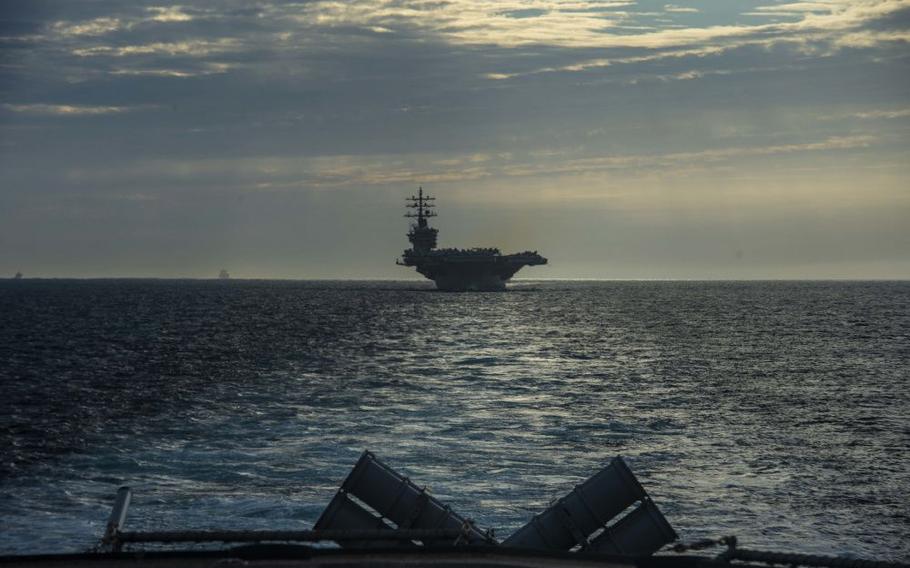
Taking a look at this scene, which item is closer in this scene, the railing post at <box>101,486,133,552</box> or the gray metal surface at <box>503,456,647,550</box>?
the railing post at <box>101,486,133,552</box>

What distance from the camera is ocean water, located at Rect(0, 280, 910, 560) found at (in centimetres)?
2816

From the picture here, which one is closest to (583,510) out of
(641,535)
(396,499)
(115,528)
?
(641,535)

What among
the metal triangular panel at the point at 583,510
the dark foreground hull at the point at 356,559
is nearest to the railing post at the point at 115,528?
the dark foreground hull at the point at 356,559

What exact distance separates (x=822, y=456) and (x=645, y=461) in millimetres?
6939

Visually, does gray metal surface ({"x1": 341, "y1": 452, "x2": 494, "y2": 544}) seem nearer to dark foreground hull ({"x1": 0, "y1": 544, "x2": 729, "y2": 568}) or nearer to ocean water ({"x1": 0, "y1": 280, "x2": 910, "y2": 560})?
dark foreground hull ({"x1": 0, "y1": 544, "x2": 729, "y2": 568})

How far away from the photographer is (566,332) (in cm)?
12469

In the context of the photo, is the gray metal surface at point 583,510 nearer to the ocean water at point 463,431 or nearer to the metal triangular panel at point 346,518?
the metal triangular panel at point 346,518

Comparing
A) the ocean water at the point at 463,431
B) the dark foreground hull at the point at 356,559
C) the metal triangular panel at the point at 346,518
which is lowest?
the ocean water at the point at 463,431

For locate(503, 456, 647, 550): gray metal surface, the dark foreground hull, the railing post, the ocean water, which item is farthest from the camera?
the ocean water

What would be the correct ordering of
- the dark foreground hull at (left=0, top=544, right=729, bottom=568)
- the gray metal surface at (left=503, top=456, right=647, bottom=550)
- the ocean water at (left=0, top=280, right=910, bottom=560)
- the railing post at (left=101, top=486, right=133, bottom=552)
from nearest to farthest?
the dark foreground hull at (left=0, top=544, right=729, bottom=568)
the railing post at (left=101, top=486, right=133, bottom=552)
the gray metal surface at (left=503, top=456, right=647, bottom=550)
the ocean water at (left=0, top=280, right=910, bottom=560)

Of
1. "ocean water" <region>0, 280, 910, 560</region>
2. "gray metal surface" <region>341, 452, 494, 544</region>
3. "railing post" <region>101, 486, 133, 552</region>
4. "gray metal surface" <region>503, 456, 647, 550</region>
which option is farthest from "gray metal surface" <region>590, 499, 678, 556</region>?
"ocean water" <region>0, 280, 910, 560</region>

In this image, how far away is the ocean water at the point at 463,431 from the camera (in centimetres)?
2816

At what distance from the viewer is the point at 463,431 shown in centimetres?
4244

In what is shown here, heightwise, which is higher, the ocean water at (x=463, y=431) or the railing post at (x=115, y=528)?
the railing post at (x=115, y=528)
